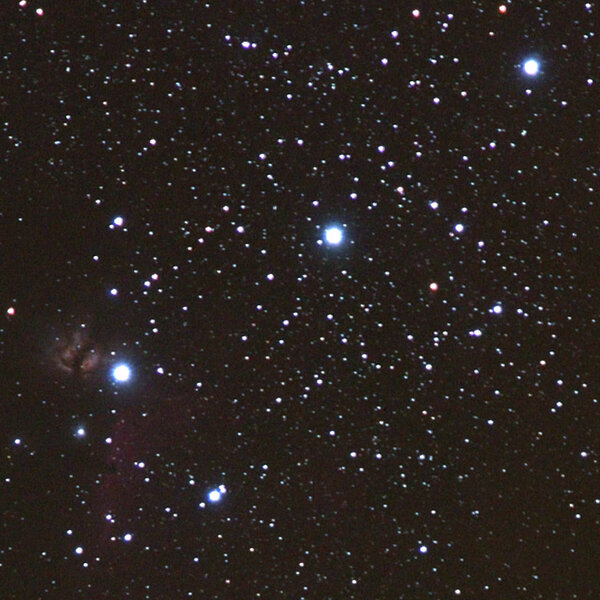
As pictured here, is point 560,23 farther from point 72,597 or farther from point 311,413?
point 72,597

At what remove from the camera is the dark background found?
13.0 inches

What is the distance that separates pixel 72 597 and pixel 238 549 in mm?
76

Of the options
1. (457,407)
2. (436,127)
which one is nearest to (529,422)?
(457,407)

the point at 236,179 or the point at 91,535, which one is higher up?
the point at 236,179

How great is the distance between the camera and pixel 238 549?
0.34 m

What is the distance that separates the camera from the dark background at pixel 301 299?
0.33 meters

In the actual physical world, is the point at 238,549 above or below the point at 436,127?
below

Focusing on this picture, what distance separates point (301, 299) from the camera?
34cm

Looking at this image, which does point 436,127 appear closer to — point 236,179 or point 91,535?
point 236,179

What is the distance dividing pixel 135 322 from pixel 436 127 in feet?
0.54

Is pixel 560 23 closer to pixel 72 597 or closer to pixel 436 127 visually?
pixel 436 127

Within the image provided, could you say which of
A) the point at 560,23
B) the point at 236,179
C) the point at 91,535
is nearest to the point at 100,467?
the point at 91,535

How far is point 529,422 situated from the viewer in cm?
35

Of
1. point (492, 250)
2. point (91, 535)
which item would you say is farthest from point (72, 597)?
point (492, 250)
